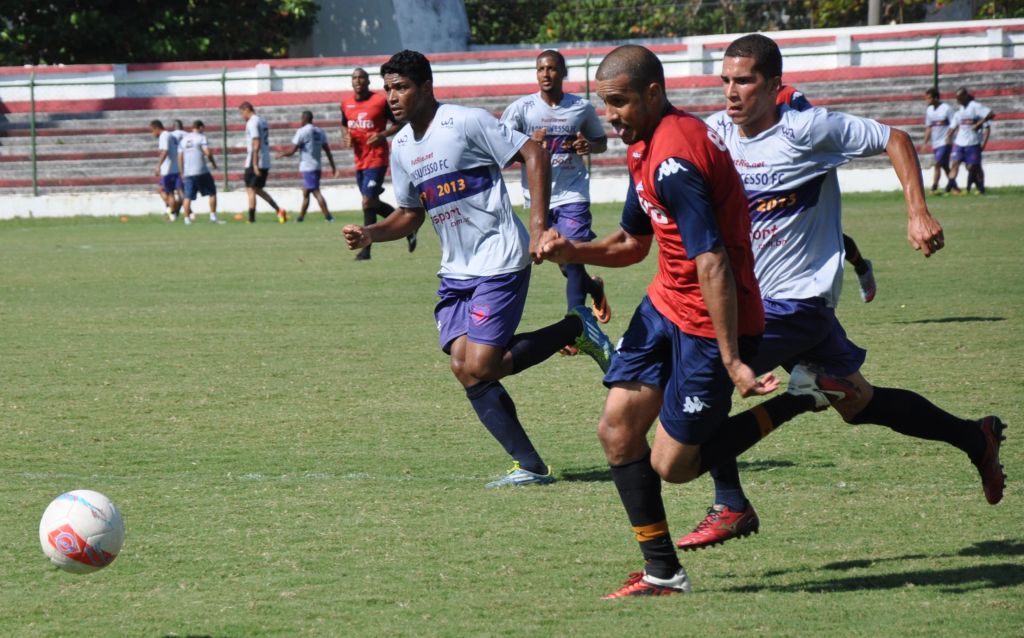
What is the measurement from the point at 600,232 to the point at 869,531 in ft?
51.5

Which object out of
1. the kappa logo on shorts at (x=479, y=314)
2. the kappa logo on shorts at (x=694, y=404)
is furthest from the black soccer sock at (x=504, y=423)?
the kappa logo on shorts at (x=694, y=404)

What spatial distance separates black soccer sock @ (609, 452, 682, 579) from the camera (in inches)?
193

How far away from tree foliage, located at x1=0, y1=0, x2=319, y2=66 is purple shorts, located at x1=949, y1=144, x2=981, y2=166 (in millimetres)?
19975

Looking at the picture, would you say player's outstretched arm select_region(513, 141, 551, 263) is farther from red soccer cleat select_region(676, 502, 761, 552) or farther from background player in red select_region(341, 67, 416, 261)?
background player in red select_region(341, 67, 416, 261)

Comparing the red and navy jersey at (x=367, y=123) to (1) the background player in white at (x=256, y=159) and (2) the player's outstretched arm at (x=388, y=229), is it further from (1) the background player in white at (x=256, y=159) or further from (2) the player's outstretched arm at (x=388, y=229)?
(2) the player's outstretched arm at (x=388, y=229)

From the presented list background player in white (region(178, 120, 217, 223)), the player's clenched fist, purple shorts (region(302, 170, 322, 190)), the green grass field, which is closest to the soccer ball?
the green grass field

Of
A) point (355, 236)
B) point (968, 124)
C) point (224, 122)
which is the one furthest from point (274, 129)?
point (355, 236)

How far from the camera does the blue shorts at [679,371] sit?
4816 mm

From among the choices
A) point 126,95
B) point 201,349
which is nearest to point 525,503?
point 201,349

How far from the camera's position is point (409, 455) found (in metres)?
7.41

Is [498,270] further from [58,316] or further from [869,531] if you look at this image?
[58,316]

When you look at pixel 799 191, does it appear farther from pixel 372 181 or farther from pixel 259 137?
pixel 259 137

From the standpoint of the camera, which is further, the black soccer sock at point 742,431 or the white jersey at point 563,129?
the white jersey at point 563,129

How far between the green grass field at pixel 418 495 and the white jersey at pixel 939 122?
15.6 metres
